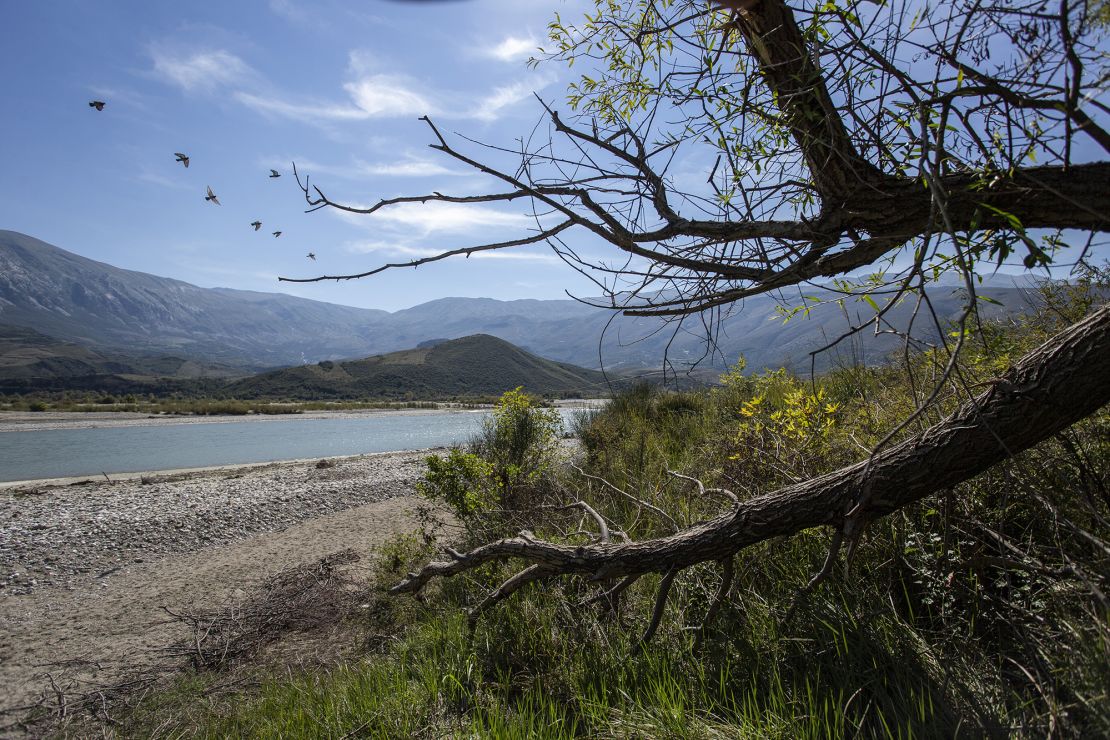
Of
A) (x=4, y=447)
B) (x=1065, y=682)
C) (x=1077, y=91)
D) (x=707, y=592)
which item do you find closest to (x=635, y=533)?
(x=707, y=592)

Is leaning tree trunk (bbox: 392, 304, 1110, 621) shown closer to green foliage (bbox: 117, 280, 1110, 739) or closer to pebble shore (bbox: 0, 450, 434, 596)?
green foliage (bbox: 117, 280, 1110, 739)

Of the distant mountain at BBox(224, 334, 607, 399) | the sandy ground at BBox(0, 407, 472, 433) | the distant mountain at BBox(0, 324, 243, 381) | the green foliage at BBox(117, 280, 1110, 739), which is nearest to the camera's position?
the green foliage at BBox(117, 280, 1110, 739)

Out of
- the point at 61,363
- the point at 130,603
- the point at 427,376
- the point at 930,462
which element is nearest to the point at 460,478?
the point at 930,462

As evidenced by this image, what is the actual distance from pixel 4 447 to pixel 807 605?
3698 cm

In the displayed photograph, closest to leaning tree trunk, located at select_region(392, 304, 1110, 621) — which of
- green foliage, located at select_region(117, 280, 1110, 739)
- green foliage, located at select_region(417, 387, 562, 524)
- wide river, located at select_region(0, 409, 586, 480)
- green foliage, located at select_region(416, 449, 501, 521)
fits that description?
green foliage, located at select_region(117, 280, 1110, 739)

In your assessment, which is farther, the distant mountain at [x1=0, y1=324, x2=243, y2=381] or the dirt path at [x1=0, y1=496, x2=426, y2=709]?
the distant mountain at [x1=0, y1=324, x2=243, y2=381]

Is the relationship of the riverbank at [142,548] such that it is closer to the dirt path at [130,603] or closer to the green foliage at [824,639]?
the dirt path at [130,603]

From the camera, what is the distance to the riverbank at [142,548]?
6.09m

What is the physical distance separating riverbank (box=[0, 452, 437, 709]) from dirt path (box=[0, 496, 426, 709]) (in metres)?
0.02

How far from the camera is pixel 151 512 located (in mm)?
12484

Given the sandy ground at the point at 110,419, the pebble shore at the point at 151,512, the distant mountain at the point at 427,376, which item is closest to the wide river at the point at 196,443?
the sandy ground at the point at 110,419

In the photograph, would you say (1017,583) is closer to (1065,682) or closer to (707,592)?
(1065,682)

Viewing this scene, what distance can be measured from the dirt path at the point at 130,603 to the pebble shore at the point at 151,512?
0.74m

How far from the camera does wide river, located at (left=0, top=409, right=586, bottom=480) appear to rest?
22.1 metres
